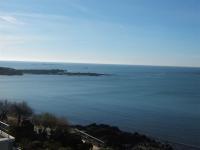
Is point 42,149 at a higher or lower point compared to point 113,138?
higher

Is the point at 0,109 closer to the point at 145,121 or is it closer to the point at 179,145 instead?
the point at 179,145

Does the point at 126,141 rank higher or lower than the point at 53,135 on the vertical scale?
lower

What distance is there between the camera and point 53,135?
23375 mm

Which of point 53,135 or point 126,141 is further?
point 126,141

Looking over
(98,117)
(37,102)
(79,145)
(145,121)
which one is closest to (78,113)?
(98,117)

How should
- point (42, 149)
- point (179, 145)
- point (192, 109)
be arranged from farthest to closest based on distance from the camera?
point (192, 109) → point (179, 145) → point (42, 149)

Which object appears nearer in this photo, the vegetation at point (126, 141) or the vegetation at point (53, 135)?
the vegetation at point (53, 135)

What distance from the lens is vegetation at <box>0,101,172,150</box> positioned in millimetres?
20013

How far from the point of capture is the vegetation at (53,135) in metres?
20.0

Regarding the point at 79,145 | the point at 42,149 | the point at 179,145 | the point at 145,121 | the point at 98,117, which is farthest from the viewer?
the point at 98,117

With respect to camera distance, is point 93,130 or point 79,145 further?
point 93,130

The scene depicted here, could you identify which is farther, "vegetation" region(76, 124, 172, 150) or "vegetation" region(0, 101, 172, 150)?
"vegetation" region(76, 124, 172, 150)

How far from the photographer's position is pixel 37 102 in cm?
6800

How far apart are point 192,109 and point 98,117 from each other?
19.4 meters
